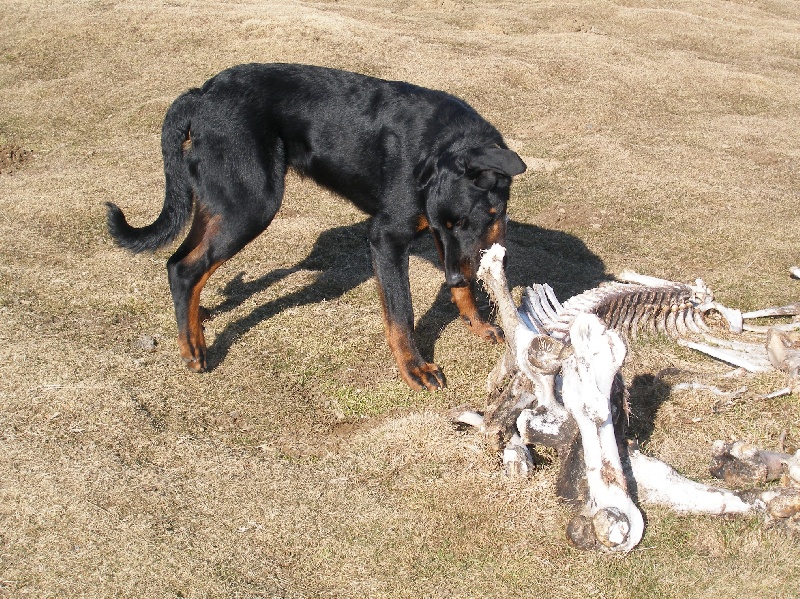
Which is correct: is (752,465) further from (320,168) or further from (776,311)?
(320,168)

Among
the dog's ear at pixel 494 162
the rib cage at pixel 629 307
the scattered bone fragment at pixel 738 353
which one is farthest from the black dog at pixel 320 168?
the scattered bone fragment at pixel 738 353

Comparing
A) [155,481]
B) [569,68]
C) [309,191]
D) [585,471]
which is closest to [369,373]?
[155,481]

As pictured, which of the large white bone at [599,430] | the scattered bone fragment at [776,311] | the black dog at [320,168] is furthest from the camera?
the scattered bone fragment at [776,311]

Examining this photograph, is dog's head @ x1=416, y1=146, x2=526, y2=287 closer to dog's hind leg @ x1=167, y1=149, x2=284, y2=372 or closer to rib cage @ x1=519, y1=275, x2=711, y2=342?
rib cage @ x1=519, y1=275, x2=711, y2=342

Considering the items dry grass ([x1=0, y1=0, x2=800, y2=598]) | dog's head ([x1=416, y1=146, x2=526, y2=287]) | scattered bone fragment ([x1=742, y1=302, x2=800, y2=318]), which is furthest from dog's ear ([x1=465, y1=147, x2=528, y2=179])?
scattered bone fragment ([x1=742, y1=302, x2=800, y2=318])

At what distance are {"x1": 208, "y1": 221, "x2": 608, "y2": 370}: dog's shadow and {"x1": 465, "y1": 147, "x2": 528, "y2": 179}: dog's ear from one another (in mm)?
1266

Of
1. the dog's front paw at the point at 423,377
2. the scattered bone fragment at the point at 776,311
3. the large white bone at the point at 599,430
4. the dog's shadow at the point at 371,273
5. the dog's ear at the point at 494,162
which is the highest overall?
the dog's ear at the point at 494,162

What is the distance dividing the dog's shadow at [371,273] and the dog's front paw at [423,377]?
32 cm

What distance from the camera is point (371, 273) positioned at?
586 centimetres

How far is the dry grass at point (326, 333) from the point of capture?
10.2ft

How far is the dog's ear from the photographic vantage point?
13.0ft

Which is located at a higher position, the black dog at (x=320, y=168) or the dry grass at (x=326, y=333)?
the black dog at (x=320, y=168)

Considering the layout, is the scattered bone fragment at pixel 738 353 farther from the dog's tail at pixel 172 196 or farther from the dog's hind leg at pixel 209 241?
the dog's tail at pixel 172 196

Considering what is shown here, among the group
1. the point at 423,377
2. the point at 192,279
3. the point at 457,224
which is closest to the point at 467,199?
Result: the point at 457,224
